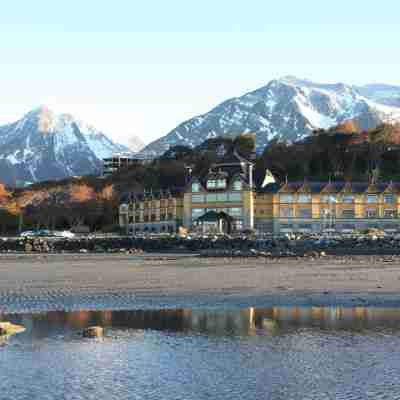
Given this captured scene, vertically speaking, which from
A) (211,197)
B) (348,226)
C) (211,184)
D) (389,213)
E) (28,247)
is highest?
(211,184)

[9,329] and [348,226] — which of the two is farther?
[348,226]

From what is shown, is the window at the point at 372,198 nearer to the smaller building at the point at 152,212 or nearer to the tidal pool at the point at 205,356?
the smaller building at the point at 152,212

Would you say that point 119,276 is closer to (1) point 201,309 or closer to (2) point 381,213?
(1) point 201,309

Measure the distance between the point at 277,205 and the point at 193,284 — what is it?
2800 inches

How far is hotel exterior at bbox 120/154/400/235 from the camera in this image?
104 meters

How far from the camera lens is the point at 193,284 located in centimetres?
3600

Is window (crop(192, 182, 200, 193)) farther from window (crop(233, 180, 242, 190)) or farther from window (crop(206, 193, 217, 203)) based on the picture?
window (crop(233, 180, 242, 190))

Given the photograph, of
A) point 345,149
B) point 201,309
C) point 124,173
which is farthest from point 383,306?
point 124,173

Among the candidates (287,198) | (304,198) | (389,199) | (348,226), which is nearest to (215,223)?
(287,198)

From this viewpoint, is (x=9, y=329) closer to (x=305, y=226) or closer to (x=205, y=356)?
(x=205, y=356)

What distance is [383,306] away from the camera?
92.0 ft

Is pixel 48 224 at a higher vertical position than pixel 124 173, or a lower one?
lower

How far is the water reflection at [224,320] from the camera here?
75.5 ft

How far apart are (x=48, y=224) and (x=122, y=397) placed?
377 feet
